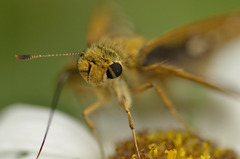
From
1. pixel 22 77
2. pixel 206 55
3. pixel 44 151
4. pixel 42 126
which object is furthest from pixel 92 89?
pixel 22 77

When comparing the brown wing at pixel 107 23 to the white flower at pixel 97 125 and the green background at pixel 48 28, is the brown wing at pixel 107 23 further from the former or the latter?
the white flower at pixel 97 125

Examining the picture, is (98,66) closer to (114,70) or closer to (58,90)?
(114,70)

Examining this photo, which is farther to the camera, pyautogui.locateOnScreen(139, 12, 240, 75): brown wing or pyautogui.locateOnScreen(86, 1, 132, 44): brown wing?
pyautogui.locateOnScreen(86, 1, 132, 44): brown wing

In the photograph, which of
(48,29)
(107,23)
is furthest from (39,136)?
(48,29)

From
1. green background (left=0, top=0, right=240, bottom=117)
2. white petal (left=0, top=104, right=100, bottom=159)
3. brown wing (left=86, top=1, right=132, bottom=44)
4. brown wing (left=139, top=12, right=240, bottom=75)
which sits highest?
green background (left=0, top=0, right=240, bottom=117)

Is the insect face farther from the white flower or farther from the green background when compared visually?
the green background

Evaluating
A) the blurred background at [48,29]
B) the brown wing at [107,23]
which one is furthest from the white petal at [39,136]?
the blurred background at [48,29]

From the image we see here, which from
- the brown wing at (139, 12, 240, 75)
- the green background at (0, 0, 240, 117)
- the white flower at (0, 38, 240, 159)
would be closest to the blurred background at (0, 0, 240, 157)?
the green background at (0, 0, 240, 117)
